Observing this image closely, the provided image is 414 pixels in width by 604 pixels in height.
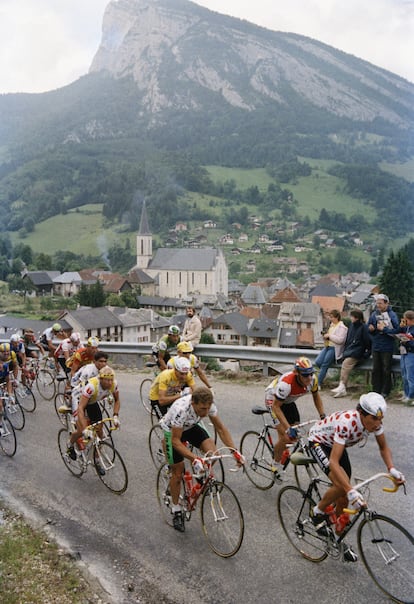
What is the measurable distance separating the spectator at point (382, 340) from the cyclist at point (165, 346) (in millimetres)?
3723

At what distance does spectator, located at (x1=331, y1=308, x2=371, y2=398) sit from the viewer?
10.3 m

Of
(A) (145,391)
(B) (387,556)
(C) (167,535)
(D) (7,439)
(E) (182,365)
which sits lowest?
(A) (145,391)

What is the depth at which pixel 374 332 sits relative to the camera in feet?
32.5

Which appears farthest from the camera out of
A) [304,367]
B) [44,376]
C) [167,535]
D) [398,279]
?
[398,279]

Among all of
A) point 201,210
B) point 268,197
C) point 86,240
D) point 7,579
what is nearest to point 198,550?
point 7,579

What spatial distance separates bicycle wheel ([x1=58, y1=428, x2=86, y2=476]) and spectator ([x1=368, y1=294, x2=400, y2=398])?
571cm

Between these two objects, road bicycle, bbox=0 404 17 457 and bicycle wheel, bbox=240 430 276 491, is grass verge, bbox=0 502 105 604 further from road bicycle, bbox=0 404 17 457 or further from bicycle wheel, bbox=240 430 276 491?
road bicycle, bbox=0 404 17 457

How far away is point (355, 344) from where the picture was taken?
10.4m

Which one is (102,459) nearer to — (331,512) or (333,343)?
(331,512)

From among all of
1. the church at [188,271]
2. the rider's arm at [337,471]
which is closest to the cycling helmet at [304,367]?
the rider's arm at [337,471]

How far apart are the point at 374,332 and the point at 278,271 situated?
114714mm

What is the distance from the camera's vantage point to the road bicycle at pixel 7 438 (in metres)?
8.92

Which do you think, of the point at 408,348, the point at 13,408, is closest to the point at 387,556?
the point at 408,348

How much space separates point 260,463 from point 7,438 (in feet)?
15.4
